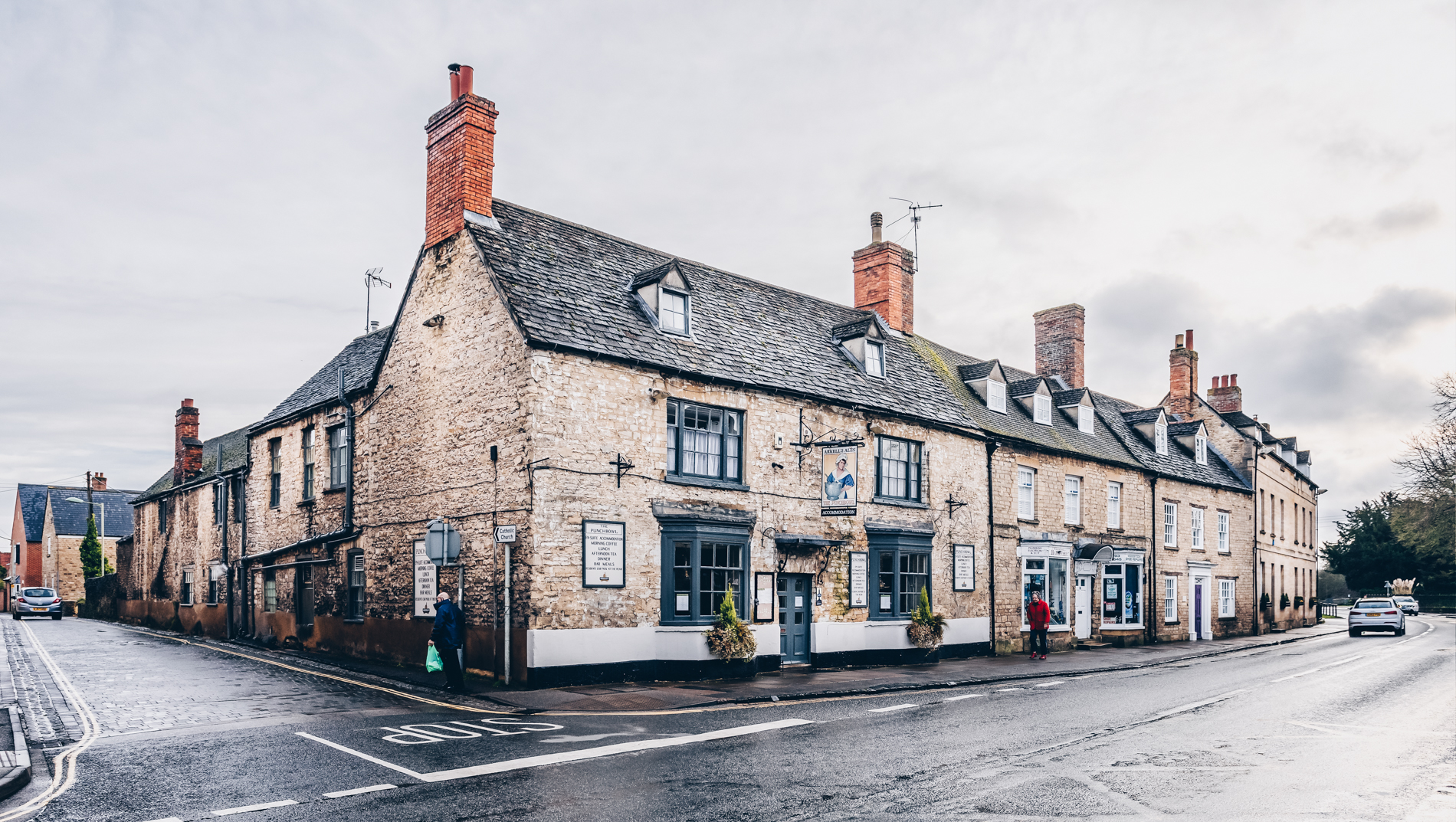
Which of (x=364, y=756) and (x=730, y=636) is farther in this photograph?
(x=730, y=636)

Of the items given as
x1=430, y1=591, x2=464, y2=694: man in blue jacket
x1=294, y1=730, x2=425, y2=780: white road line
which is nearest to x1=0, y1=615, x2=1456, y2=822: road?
x1=294, y1=730, x2=425, y2=780: white road line

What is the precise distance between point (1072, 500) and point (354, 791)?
26.3m

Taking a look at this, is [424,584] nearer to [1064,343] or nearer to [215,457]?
[215,457]

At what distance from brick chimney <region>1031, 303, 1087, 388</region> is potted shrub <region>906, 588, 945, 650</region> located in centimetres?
1631

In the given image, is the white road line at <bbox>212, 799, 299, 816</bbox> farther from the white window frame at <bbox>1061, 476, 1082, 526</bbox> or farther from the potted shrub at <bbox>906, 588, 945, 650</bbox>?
the white window frame at <bbox>1061, 476, 1082, 526</bbox>

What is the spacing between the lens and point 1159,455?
123 feet

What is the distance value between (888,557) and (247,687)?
45.4 ft

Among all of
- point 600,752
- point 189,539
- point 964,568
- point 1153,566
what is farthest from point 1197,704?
point 189,539

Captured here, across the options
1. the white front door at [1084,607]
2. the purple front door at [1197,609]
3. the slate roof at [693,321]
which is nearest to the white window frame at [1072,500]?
the white front door at [1084,607]

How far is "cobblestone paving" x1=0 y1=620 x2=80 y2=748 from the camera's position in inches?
479

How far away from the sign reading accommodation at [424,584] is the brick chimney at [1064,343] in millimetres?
25546

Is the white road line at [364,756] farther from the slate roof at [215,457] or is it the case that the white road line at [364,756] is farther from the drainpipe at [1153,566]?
the drainpipe at [1153,566]

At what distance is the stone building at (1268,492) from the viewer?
1687 inches

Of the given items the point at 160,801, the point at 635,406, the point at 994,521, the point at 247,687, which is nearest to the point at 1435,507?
the point at 994,521
